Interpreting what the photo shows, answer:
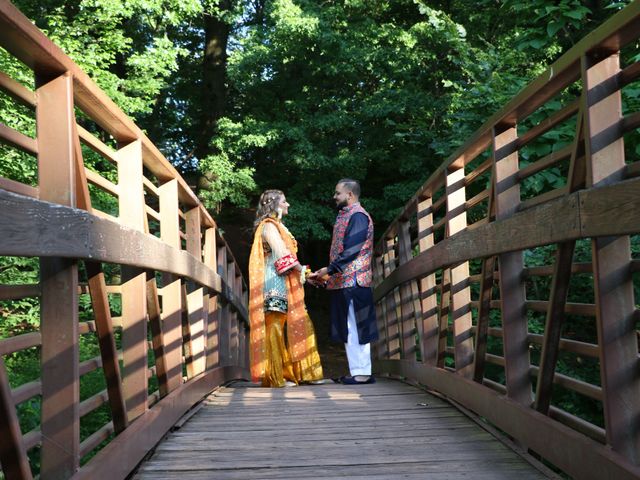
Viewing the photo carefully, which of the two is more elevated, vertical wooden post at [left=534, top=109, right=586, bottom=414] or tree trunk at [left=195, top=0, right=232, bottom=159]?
tree trunk at [left=195, top=0, right=232, bottom=159]

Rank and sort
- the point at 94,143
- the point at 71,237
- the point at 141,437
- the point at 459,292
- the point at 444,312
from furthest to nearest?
the point at 444,312 → the point at 459,292 → the point at 141,437 → the point at 94,143 → the point at 71,237

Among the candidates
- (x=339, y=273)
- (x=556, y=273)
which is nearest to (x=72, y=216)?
(x=556, y=273)

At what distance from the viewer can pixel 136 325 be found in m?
2.98

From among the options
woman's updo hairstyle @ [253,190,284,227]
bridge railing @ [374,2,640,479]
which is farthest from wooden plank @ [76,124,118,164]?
woman's updo hairstyle @ [253,190,284,227]

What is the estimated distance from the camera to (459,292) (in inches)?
166

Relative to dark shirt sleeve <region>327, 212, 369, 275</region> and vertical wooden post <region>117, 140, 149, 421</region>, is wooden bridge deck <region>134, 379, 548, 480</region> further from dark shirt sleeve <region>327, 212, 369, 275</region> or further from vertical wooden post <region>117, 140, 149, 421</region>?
dark shirt sleeve <region>327, 212, 369, 275</region>

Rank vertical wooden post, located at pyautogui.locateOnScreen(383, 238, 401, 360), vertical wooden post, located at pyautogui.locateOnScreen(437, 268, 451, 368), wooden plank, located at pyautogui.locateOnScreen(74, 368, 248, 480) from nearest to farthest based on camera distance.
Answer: wooden plank, located at pyautogui.locateOnScreen(74, 368, 248, 480) < vertical wooden post, located at pyautogui.locateOnScreen(437, 268, 451, 368) < vertical wooden post, located at pyautogui.locateOnScreen(383, 238, 401, 360)

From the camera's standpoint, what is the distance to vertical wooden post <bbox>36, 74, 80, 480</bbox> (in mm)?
2035

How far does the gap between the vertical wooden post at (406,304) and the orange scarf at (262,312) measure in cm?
81

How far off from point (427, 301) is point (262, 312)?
1626 millimetres

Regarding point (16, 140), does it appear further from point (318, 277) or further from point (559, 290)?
point (318, 277)

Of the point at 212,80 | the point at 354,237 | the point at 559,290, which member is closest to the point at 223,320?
the point at 354,237

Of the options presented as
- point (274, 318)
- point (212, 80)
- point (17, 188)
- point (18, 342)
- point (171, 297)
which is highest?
point (212, 80)

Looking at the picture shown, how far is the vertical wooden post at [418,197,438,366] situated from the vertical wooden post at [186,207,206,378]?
1452 mm
